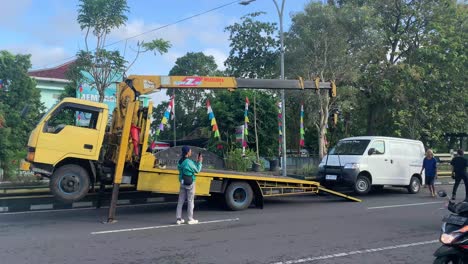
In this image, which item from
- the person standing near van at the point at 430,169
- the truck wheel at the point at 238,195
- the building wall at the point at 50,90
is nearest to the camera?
the truck wheel at the point at 238,195

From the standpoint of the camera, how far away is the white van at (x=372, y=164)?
1465cm

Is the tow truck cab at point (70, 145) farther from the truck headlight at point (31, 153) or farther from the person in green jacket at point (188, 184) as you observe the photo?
the person in green jacket at point (188, 184)

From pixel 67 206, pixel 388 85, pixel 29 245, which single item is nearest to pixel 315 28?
pixel 388 85

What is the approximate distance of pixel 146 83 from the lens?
10.8m

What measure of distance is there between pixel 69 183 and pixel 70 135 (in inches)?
40.9

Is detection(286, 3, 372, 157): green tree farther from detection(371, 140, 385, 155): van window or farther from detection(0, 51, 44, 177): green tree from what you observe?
detection(0, 51, 44, 177): green tree

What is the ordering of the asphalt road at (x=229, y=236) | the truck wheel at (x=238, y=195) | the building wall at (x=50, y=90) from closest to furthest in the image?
the asphalt road at (x=229, y=236), the truck wheel at (x=238, y=195), the building wall at (x=50, y=90)

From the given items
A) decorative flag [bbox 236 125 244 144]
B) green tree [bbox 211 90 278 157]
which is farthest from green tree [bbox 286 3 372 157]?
green tree [bbox 211 90 278 157]

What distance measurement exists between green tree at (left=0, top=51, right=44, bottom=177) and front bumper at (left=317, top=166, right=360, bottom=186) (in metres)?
12.4

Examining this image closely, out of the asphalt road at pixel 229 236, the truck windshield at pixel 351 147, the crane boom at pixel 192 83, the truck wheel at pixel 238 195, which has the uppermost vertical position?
the crane boom at pixel 192 83

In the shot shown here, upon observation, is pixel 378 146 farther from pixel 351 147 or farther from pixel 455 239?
pixel 455 239

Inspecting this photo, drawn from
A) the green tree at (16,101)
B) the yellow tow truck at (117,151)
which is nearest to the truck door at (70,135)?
the yellow tow truck at (117,151)

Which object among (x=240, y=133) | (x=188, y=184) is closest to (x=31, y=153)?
(x=188, y=184)

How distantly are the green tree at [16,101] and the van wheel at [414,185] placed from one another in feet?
50.5
